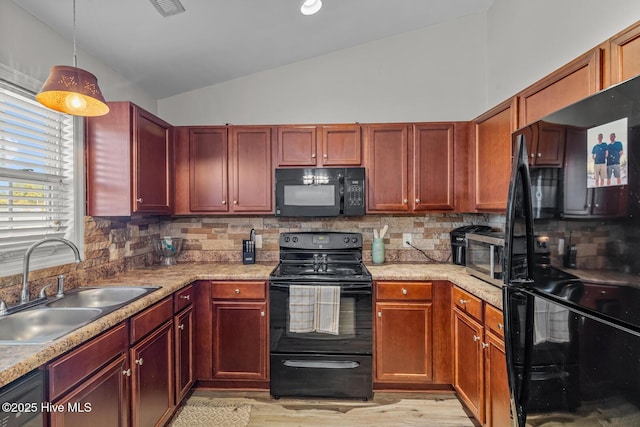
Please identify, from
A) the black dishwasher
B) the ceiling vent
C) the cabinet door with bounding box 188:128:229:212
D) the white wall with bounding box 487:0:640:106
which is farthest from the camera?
the cabinet door with bounding box 188:128:229:212

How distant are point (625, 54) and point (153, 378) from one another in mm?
2831

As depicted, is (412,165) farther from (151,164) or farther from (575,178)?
(151,164)

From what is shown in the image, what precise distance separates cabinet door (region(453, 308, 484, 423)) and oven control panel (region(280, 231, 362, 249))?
3.29 ft

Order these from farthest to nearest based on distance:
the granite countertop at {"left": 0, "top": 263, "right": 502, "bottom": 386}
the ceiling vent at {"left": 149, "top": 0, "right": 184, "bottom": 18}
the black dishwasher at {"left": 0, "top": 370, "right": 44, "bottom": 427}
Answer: the ceiling vent at {"left": 149, "top": 0, "right": 184, "bottom": 18} < the granite countertop at {"left": 0, "top": 263, "right": 502, "bottom": 386} < the black dishwasher at {"left": 0, "top": 370, "right": 44, "bottom": 427}

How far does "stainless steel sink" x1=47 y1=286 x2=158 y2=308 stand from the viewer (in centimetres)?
183

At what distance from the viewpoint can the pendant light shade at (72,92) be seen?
1251mm

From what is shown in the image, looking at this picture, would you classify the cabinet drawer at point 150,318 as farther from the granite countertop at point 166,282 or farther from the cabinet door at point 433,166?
the cabinet door at point 433,166

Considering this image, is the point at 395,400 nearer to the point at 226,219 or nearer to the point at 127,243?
the point at 226,219

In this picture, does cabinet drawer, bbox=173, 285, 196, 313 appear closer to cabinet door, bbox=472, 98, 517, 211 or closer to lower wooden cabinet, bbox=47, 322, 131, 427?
lower wooden cabinet, bbox=47, 322, 131, 427

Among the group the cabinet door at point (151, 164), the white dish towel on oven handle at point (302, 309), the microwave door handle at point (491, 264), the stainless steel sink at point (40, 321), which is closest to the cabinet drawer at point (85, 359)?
the stainless steel sink at point (40, 321)

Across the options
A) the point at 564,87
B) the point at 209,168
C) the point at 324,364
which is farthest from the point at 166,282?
the point at 564,87

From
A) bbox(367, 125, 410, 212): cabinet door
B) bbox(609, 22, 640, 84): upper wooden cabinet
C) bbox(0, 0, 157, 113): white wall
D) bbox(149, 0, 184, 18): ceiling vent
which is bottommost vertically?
bbox(367, 125, 410, 212): cabinet door

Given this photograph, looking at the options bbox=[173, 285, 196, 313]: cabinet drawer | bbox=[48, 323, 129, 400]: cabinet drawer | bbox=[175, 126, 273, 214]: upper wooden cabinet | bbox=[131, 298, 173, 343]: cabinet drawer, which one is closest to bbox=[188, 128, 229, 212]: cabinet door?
bbox=[175, 126, 273, 214]: upper wooden cabinet

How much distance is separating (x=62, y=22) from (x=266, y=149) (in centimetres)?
150
